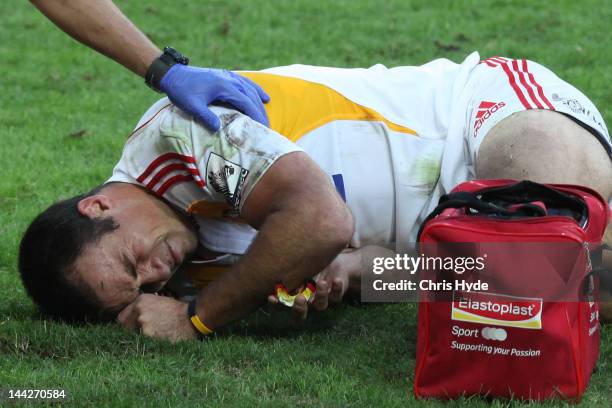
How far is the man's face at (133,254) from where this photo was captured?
3742mm

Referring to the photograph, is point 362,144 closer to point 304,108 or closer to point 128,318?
point 304,108

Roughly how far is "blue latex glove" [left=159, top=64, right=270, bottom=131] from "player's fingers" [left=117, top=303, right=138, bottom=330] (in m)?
0.71

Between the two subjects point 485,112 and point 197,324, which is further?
point 485,112

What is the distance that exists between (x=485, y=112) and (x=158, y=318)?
1424 millimetres

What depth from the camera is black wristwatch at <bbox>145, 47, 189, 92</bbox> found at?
154 inches

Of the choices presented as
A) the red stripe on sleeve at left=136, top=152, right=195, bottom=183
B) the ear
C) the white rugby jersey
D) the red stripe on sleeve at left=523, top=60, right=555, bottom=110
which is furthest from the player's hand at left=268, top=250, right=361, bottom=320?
the red stripe on sleeve at left=523, top=60, right=555, bottom=110

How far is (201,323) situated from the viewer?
374cm

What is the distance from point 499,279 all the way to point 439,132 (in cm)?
117

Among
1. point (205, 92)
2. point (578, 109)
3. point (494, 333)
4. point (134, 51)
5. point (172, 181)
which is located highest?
point (134, 51)

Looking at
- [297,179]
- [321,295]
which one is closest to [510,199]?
[297,179]

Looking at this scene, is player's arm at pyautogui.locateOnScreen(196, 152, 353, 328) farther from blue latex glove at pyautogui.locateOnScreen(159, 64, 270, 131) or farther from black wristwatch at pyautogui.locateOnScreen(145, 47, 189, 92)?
black wristwatch at pyautogui.locateOnScreen(145, 47, 189, 92)

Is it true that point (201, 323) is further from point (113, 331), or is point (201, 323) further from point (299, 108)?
point (299, 108)

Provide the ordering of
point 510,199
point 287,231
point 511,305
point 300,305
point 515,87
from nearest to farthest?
point 511,305 < point 510,199 < point 287,231 < point 300,305 < point 515,87

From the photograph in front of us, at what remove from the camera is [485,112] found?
13.2 ft
